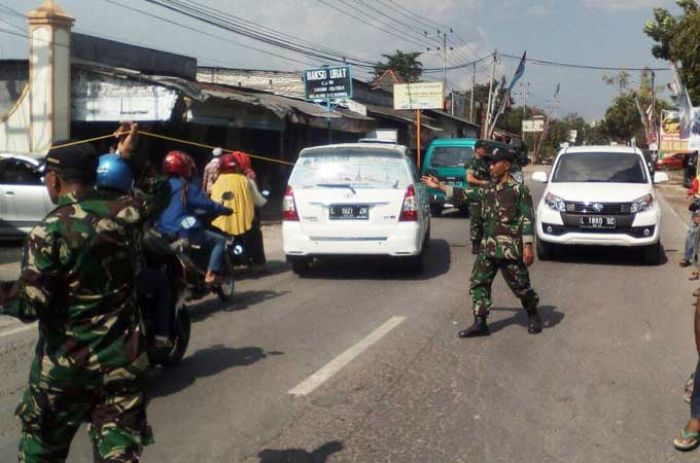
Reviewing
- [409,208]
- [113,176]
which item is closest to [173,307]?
[113,176]

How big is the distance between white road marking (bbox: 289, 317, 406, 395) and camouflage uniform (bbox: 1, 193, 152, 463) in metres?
2.72

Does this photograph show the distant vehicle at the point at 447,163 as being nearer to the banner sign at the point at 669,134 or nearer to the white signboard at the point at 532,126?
the banner sign at the point at 669,134

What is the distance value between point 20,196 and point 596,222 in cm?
933

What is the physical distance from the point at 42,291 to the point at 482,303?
16.4ft

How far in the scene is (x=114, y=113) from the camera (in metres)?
17.8

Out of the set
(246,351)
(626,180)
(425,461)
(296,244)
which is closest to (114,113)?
(296,244)

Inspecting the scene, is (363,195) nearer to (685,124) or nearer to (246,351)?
(246,351)

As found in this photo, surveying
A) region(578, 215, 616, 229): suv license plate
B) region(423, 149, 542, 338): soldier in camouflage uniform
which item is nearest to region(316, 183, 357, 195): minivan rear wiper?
region(423, 149, 542, 338): soldier in camouflage uniform

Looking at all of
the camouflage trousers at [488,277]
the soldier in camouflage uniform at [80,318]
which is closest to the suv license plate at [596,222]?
the camouflage trousers at [488,277]

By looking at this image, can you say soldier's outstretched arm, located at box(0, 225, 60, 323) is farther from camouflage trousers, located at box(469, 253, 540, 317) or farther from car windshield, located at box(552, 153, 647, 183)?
car windshield, located at box(552, 153, 647, 183)

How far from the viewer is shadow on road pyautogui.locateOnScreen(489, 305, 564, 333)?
8.20 metres

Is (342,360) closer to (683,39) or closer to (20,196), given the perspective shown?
(20,196)

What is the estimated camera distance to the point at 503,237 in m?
7.49

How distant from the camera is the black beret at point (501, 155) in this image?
7.49m
